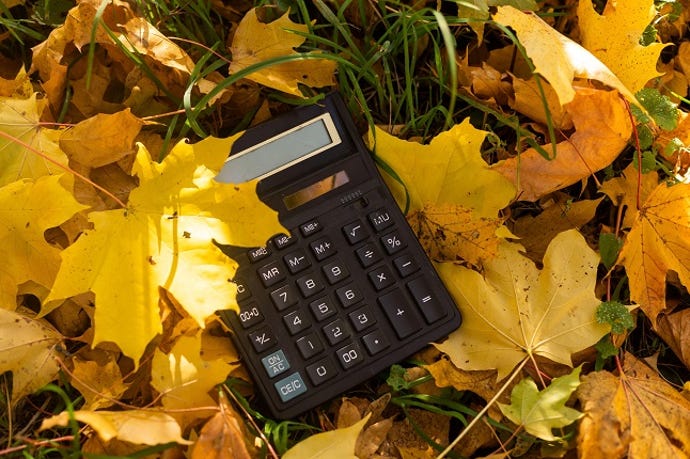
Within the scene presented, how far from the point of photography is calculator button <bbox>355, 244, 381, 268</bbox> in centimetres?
100

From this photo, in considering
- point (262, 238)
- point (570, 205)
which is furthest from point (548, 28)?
point (262, 238)

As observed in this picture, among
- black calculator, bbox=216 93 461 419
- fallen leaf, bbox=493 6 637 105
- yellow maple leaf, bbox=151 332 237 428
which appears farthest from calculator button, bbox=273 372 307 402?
fallen leaf, bbox=493 6 637 105

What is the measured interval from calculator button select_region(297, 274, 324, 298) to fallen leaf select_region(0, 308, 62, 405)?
0.30 m

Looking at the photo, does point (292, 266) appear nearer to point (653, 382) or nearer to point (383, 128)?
point (383, 128)

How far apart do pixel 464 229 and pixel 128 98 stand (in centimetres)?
47

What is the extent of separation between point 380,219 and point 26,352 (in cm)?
46

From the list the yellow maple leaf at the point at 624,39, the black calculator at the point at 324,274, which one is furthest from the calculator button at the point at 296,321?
the yellow maple leaf at the point at 624,39

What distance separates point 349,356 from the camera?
972 mm

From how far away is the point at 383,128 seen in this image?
110cm

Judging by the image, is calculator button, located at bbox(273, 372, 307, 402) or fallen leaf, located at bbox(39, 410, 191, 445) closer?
fallen leaf, located at bbox(39, 410, 191, 445)

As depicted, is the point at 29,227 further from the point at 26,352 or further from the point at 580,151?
the point at 580,151

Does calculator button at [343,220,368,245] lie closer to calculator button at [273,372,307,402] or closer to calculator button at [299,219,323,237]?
calculator button at [299,219,323,237]

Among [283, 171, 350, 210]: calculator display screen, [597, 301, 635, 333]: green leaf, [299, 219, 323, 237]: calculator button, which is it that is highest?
[283, 171, 350, 210]: calculator display screen

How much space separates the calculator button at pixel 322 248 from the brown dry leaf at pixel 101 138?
0.26 metres
